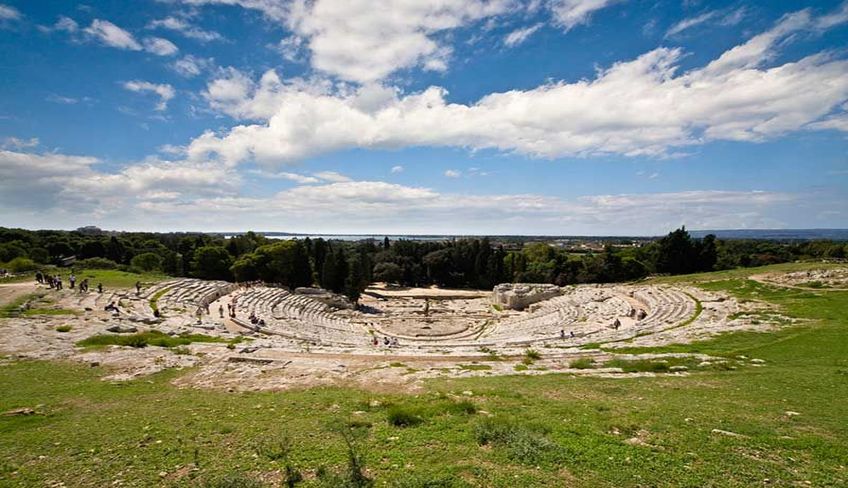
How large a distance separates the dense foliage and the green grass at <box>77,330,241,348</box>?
3524 cm

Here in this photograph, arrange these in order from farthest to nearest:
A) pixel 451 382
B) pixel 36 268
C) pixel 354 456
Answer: pixel 36 268
pixel 451 382
pixel 354 456

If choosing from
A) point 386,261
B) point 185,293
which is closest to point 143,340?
point 185,293

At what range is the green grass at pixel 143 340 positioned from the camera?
60.0ft

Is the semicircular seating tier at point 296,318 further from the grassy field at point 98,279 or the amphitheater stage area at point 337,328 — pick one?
the grassy field at point 98,279

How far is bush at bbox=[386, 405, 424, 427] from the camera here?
9758mm

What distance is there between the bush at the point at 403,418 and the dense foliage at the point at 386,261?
158 feet

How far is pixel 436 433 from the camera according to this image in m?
9.20

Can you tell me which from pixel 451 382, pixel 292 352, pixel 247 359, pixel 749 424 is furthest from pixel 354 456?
pixel 292 352

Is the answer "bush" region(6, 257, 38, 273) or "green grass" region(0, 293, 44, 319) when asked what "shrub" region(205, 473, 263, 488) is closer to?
"green grass" region(0, 293, 44, 319)

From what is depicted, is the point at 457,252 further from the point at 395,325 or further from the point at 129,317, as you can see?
the point at 129,317

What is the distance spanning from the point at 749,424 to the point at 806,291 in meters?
31.2

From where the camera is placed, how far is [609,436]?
8.92 meters

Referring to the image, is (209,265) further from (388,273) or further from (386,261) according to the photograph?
(386,261)

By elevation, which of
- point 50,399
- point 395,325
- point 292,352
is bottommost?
point 395,325
